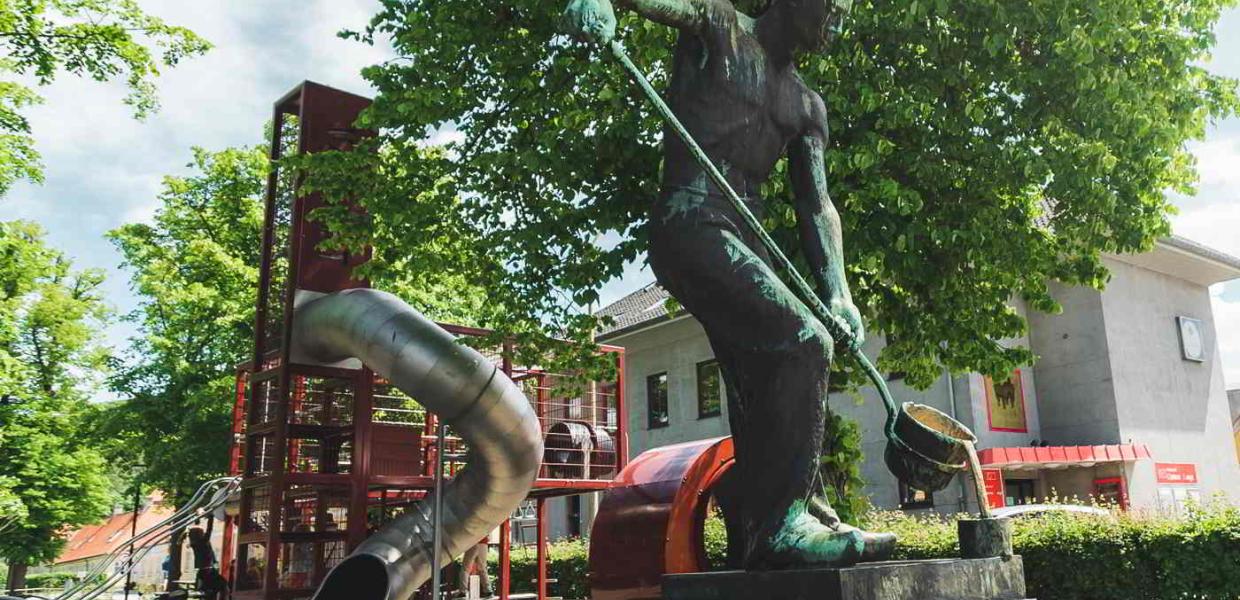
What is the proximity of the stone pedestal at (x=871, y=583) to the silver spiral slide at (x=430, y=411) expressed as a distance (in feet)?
26.4

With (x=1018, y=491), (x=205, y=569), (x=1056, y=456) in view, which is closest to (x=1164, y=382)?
(x=1018, y=491)

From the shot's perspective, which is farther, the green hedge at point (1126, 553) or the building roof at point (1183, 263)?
the building roof at point (1183, 263)

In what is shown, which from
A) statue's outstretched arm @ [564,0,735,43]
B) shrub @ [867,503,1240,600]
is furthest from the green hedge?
statue's outstretched arm @ [564,0,735,43]

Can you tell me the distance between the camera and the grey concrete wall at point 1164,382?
931 inches

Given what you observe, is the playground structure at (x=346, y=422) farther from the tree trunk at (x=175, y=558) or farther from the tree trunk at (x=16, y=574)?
the tree trunk at (x=16, y=574)

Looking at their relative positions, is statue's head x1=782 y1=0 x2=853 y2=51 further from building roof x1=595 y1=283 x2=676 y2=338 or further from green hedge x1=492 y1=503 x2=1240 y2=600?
building roof x1=595 y1=283 x2=676 y2=338

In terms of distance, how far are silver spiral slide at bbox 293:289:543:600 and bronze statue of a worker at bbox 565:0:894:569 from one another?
771 centimetres

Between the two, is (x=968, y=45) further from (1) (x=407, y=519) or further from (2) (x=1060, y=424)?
(2) (x=1060, y=424)

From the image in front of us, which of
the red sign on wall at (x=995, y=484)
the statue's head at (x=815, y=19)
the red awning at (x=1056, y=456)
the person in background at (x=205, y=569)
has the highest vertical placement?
the statue's head at (x=815, y=19)

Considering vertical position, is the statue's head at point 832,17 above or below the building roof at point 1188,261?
below

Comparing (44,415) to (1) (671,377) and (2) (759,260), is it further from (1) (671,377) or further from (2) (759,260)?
(2) (759,260)

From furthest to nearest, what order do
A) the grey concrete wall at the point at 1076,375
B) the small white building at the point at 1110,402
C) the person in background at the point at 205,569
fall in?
the grey concrete wall at the point at 1076,375 < the small white building at the point at 1110,402 < the person in background at the point at 205,569

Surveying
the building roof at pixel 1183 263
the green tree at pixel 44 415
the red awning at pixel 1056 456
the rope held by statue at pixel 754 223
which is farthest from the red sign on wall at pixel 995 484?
the green tree at pixel 44 415

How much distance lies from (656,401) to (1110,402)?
12864 mm
